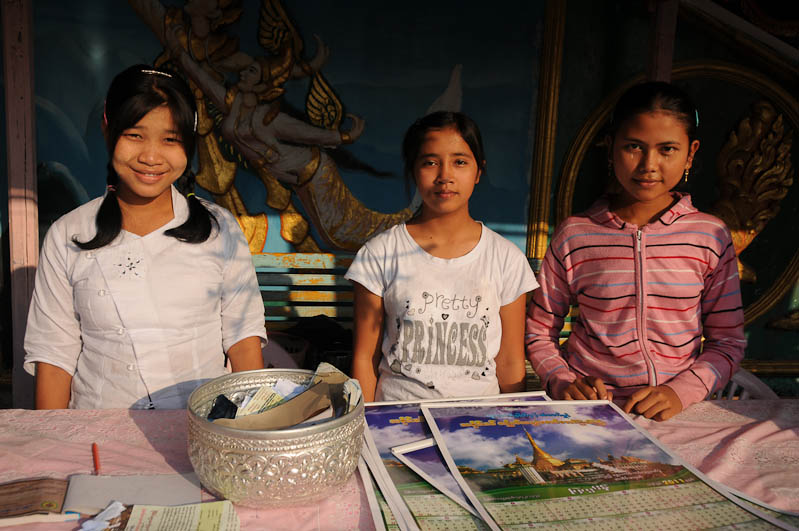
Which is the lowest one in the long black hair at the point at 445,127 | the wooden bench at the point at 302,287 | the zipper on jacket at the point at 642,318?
the wooden bench at the point at 302,287

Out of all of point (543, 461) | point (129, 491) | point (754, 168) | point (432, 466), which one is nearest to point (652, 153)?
point (543, 461)

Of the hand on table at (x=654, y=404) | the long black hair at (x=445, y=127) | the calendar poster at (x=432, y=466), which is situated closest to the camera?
the calendar poster at (x=432, y=466)

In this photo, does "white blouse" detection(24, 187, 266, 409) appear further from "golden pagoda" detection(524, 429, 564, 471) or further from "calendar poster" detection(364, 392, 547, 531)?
"golden pagoda" detection(524, 429, 564, 471)

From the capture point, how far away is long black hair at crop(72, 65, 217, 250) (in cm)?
155

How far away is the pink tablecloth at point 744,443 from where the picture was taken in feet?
3.47

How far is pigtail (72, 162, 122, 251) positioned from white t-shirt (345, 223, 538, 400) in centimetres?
74

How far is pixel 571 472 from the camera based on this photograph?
1030 mm

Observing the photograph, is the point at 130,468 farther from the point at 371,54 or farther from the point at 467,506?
the point at 371,54

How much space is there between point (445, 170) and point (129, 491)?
1.22 m

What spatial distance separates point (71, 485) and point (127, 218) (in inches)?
38.1

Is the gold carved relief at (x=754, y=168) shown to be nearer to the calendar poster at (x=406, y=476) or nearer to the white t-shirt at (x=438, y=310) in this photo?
the white t-shirt at (x=438, y=310)

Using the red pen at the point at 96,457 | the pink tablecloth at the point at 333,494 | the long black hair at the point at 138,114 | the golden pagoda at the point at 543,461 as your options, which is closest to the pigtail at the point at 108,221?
the long black hair at the point at 138,114

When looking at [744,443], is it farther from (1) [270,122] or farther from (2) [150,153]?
(1) [270,122]

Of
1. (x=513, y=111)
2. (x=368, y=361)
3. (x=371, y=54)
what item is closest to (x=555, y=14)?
(x=513, y=111)
